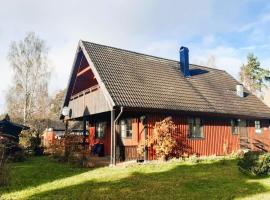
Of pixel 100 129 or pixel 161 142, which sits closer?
pixel 161 142

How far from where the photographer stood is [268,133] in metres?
26.2

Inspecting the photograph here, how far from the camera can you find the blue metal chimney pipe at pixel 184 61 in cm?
2502

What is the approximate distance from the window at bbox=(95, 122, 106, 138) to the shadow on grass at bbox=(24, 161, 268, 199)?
10545 millimetres

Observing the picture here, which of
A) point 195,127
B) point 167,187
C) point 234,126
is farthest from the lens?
point 234,126

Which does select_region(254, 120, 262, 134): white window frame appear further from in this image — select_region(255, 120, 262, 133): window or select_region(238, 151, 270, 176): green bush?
select_region(238, 151, 270, 176): green bush

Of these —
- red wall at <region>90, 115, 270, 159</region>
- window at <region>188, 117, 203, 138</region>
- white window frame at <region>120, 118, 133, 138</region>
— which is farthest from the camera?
window at <region>188, 117, 203, 138</region>

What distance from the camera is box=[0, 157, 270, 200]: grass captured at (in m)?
10.5

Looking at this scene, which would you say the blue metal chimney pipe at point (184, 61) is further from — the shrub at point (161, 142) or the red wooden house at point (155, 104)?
the shrub at point (161, 142)

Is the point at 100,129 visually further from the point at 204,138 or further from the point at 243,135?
the point at 243,135

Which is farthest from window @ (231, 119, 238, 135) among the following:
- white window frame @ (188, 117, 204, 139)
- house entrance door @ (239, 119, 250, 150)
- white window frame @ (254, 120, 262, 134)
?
white window frame @ (188, 117, 204, 139)

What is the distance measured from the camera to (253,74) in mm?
59656

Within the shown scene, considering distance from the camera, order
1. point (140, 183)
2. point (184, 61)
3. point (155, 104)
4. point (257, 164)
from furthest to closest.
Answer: point (184, 61) < point (155, 104) < point (257, 164) < point (140, 183)

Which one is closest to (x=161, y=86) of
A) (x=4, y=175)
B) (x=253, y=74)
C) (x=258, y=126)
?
(x=258, y=126)

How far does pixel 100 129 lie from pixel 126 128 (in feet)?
16.1
